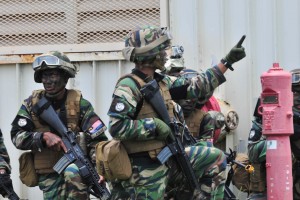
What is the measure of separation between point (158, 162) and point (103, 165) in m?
0.44

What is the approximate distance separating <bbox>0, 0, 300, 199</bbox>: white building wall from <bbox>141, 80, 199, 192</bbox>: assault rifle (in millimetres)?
2576

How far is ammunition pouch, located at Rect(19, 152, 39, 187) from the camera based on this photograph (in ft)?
25.2

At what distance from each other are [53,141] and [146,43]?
1.39 meters

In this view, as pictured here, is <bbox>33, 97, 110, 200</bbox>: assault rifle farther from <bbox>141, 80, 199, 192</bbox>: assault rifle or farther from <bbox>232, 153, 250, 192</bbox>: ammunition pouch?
<bbox>232, 153, 250, 192</bbox>: ammunition pouch

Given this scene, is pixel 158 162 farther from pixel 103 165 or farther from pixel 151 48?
pixel 151 48

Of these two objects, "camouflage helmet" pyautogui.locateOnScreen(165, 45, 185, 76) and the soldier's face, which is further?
"camouflage helmet" pyautogui.locateOnScreen(165, 45, 185, 76)

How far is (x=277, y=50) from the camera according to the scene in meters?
9.09

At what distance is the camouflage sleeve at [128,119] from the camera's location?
6355mm

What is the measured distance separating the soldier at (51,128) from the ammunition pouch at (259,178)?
4.58ft

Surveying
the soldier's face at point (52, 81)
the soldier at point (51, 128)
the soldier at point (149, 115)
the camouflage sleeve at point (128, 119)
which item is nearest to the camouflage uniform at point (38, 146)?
A: the soldier at point (51, 128)

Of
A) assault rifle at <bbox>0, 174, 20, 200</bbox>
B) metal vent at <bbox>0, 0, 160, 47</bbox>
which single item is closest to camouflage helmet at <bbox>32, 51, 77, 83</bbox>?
assault rifle at <bbox>0, 174, 20, 200</bbox>

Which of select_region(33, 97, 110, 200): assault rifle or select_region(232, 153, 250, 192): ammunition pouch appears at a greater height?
select_region(33, 97, 110, 200): assault rifle

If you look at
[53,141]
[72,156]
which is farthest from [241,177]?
[53,141]

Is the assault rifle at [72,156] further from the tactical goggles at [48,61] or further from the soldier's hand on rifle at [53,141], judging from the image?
the tactical goggles at [48,61]
